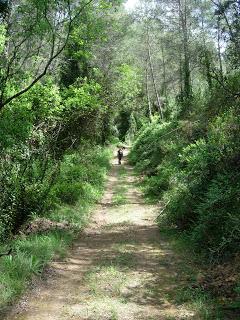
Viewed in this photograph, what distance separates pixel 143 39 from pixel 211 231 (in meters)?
32.9

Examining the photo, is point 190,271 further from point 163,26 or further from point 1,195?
point 163,26

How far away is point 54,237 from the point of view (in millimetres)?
10273

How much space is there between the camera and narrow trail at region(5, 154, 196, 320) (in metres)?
6.60

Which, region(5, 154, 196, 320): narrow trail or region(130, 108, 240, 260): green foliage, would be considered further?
region(130, 108, 240, 260): green foliage

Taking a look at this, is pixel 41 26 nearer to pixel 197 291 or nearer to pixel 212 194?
pixel 212 194

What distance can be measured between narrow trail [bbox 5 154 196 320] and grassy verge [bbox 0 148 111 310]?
10.3 inches

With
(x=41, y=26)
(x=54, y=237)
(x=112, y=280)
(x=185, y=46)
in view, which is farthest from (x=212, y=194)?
(x=185, y=46)

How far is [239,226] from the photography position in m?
8.49

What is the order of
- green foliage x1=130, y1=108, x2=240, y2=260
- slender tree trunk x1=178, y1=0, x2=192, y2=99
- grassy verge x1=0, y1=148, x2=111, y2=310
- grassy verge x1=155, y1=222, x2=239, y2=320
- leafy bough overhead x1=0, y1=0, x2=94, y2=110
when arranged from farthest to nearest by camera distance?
slender tree trunk x1=178, y1=0, x2=192, y2=99 < leafy bough overhead x1=0, y1=0, x2=94, y2=110 < green foliage x1=130, y1=108, x2=240, y2=260 < grassy verge x1=0, y1=148, x2=111, y2=310 < grassy verge x1=155, y1=222, x2=239, y2=320

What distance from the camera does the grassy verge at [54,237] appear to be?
7.29 m

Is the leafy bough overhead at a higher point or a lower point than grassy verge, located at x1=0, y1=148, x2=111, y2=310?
higher

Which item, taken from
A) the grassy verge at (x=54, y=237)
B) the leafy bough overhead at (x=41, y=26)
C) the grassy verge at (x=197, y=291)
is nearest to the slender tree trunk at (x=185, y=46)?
the grassy verge at (x=54, y=237)

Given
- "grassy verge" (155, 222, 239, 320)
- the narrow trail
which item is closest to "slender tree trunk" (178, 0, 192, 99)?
the narrow trail

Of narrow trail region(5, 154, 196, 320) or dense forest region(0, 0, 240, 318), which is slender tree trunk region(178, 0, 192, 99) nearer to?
dense forest region(0, 0, 240, 318)
